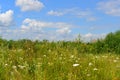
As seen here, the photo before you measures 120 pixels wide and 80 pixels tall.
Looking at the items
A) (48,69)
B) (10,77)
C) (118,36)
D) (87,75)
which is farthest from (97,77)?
(118,36)

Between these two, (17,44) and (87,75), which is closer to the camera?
(87,75)

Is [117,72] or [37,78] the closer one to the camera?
[37,78]

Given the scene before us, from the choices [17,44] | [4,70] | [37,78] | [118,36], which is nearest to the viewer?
[37,78]

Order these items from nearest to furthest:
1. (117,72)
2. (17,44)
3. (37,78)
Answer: (37,78) → (117,72) → (17,44)

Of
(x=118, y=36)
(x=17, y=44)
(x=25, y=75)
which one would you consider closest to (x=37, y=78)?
(x=25, y=75)

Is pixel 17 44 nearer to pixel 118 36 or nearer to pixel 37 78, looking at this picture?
pixel 118 36

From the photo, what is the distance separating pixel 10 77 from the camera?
667 centimetres

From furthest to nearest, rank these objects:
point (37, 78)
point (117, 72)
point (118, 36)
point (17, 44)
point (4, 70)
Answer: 1. point (118, 36)
2. point (17, 44)
3. point (117, 72)
4. point (4, 70)
5. point (37, 78)

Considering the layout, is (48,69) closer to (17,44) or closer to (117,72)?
(117,72)

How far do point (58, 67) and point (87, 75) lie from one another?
1034 millimetres

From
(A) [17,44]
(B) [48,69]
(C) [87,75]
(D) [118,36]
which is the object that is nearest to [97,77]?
(C) [87,75]

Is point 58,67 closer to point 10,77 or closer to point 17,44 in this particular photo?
point 10,77

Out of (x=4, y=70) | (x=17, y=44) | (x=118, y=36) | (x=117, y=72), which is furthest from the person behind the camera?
(x=118, y=36)

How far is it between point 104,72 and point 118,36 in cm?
1169
